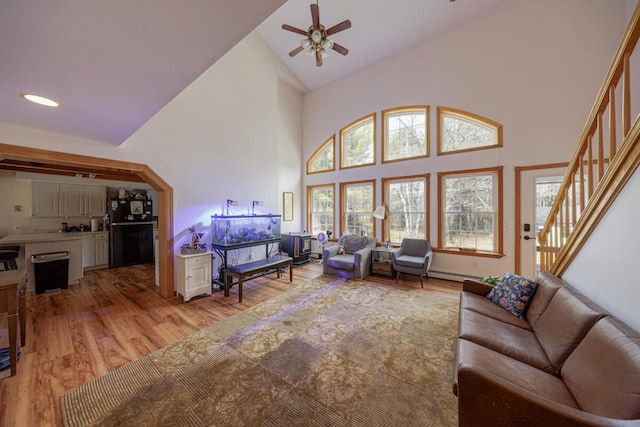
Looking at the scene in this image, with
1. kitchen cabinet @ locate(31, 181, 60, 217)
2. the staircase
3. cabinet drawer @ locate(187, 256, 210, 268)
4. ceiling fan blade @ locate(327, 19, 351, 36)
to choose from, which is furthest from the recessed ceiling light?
kitchen cabinet @ locate(31, 181, 60, 217)

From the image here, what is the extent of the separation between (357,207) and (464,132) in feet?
9.04

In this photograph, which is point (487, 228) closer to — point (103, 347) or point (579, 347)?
point (579, 347)

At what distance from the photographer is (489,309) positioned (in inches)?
86.4

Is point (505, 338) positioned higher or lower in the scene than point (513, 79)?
lower

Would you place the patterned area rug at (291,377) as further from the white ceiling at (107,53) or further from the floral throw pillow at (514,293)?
the white ceiling at (107,53)

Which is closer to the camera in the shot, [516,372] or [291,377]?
[516,372]

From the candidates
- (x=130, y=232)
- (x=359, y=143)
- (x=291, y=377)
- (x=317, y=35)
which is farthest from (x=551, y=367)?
(x=130, y=232)

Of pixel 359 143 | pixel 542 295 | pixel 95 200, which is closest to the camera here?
pixel 542 295

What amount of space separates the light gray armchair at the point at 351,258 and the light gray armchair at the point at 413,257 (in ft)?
1.89

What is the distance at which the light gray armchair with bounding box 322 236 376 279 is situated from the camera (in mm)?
4422

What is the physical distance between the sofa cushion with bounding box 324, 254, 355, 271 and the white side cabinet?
233 cm

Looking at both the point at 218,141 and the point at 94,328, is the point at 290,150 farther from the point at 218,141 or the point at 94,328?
the point at 94,328

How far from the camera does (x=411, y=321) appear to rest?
2814 mm

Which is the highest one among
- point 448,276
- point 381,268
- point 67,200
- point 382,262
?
point 67,200
